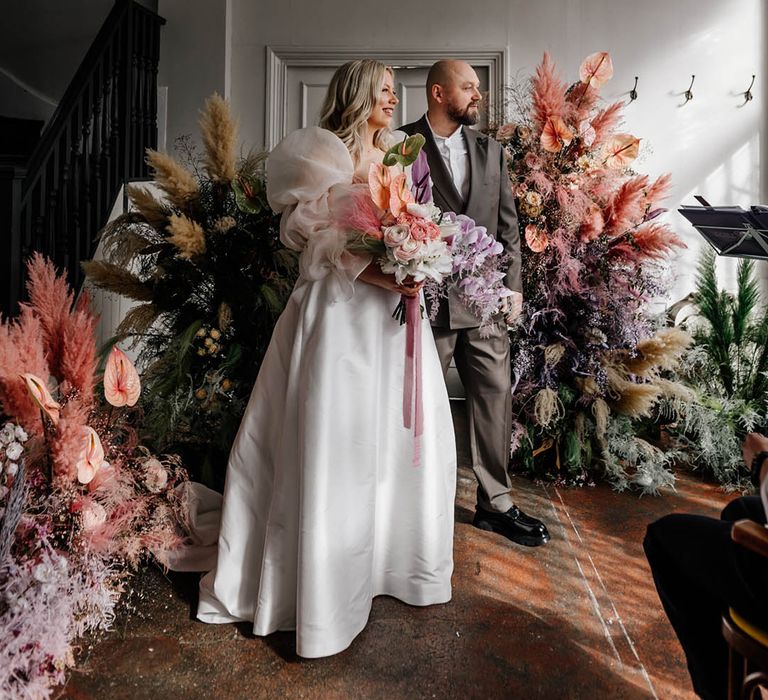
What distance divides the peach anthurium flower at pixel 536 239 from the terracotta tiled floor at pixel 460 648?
1.49 metres

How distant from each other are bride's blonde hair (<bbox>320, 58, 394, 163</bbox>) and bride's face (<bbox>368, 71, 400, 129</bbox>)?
0.04 ft

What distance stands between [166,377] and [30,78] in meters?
4.48

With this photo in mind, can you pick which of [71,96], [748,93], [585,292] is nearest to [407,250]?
[585,292]

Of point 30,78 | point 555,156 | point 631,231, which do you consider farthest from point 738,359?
point 30,78

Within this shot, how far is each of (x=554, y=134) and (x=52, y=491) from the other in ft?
9.00

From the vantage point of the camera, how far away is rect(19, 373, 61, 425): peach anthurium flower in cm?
153

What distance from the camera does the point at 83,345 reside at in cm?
170

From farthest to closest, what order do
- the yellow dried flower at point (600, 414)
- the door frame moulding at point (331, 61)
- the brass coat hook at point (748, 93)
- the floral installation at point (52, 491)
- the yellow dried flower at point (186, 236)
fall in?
the door frame moulding at point (331, 61)
the brass coat hook at point (748, 93)
the yellow dried flower at point (600, 414)
the yellow dried flower at point (186, 236)
the floral installation at point (52, 491)

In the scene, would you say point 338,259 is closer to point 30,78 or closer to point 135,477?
point 135,477

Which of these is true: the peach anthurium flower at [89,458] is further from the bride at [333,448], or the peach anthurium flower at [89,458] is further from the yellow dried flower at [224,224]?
the yellow dried flower at [224,224]

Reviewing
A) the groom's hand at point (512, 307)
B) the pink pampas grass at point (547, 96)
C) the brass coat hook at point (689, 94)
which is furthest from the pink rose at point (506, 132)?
the brass coat hook at point (689, 94)

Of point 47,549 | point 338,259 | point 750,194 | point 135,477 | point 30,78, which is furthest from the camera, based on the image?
point 30,78

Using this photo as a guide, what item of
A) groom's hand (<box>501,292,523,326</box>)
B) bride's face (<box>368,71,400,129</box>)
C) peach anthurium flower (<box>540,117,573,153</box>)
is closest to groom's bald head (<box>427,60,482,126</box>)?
bride's face (<box>368,71,400,129</box>)

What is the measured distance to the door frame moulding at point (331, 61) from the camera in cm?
517
